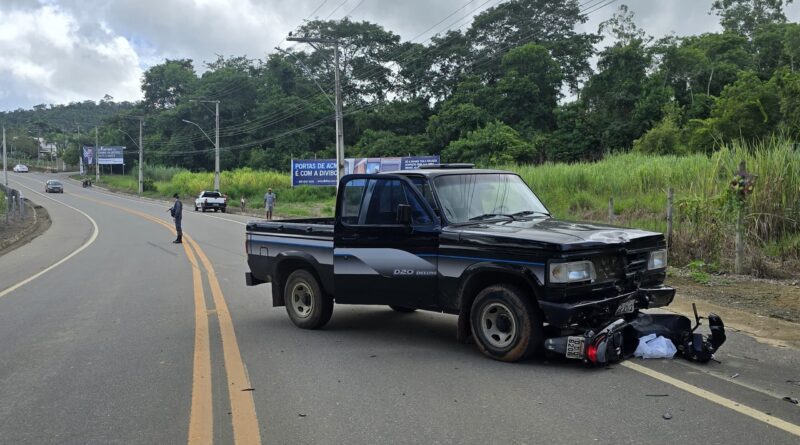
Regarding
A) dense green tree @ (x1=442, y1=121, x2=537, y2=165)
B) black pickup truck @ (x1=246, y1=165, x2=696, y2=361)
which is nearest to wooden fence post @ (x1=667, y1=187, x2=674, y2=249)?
black pickup truck @ (x1=246, y1=165, x2=696, y2=361)

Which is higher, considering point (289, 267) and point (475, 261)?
point (475, 261)

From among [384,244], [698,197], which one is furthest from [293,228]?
[698,197]

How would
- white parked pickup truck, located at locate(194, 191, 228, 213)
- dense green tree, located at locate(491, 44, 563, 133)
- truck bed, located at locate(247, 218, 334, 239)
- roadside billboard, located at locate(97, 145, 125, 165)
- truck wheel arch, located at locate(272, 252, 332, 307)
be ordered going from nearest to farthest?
truck bed, located at locate(247, 218, 334, 239) < truck wheel arch, located at locate(272, 252, 332, 307) < white parked pickup truck, located at locate(194, 191, 228, 213) < dense green tree, located at locate(491, 44, 563, 133) < roadside billboard, located at locate(97, 145, 125, 165)

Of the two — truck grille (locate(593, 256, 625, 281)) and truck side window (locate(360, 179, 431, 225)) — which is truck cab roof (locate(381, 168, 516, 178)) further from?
truck grille (locate(593, 256, 625, 281))

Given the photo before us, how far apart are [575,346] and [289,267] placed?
3.95 meters

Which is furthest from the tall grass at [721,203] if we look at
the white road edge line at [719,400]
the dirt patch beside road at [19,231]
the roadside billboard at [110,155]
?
the roadside billboard at [110,155]

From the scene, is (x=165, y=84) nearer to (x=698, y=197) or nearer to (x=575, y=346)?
(x=698, y=197)

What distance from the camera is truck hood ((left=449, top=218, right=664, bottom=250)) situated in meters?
5.92

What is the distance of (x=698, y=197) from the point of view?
13.4 metres

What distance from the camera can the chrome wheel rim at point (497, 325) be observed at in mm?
6305

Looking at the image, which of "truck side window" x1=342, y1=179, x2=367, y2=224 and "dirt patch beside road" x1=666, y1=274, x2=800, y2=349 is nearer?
"truck side window" x1=342, y1=179, x2=367, y2=224

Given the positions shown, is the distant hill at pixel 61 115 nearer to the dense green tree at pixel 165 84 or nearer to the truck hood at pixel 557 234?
the dense green tree at pixel 165 84

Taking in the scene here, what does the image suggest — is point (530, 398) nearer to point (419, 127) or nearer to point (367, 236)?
point (367, 236)

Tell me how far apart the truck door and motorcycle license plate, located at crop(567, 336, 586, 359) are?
1.48 metres
